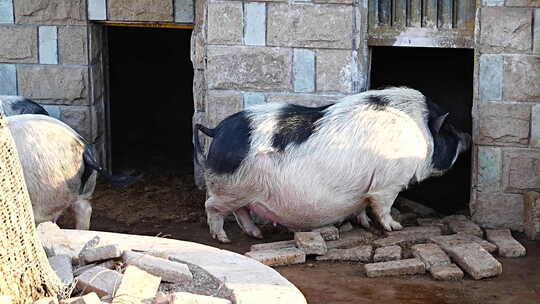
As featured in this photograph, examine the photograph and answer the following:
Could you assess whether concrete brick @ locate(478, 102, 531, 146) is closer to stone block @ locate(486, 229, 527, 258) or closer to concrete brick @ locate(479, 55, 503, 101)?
concrete brick @ locate(479, 55, 503, 101)

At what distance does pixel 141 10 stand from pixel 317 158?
97.7 inches

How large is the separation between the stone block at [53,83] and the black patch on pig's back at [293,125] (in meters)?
2.36

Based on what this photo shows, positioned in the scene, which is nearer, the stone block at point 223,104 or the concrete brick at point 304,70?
the concrete brick at point 304,70

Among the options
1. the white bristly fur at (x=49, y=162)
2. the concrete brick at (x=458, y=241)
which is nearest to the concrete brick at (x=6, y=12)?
the white bristly fur at (x=49, y=162)

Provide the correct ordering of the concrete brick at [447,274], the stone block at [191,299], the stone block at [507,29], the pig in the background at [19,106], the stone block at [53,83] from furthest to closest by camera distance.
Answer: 1. the stone block at [53,83]
2. the pig in the background at [19,106]
3. the stone block at [507,29]
4. the concrete brick at [447,274]
5. the stone block at [191,299]

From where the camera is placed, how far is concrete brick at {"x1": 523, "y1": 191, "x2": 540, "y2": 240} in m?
7.36

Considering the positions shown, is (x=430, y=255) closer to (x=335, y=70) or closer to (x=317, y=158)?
(x=317, y=158)

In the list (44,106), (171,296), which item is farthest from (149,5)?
(171,296)

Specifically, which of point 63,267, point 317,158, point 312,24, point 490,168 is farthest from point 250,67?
point 63,267

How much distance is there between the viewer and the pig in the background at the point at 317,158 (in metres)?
7.04

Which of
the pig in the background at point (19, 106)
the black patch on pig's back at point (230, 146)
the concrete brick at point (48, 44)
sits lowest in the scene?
the black patch on pig's back at point (230, 146)

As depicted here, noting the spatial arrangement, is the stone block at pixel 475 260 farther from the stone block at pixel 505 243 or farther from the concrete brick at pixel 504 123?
the concrete brick at pixel 504 123

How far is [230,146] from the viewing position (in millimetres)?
7047

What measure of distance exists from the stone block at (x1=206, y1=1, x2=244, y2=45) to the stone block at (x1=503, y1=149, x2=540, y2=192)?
216 centimetres
